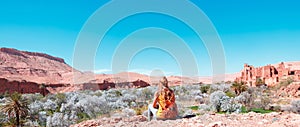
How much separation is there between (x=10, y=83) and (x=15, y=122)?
40.0 meters

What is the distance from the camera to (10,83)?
53.8m

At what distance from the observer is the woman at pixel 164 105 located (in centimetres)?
937

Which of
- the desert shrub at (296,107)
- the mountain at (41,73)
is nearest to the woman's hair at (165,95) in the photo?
the desert shrub at (296,107)

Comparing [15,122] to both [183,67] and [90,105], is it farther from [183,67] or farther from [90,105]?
[183,67]

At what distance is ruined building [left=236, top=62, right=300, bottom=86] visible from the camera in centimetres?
5111

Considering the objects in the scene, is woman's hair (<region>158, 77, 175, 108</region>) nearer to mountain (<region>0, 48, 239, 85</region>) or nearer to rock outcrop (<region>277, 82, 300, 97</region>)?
rock outcrop (<region>277, 82, 300, 97</region>)

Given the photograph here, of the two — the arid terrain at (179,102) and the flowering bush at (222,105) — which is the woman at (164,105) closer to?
the arid terrain at (179,102)

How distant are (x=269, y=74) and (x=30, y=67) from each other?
73032mm

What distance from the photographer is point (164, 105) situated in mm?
9578

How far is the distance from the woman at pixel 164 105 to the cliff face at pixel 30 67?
62792mm

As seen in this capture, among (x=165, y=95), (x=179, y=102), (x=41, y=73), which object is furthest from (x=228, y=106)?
(x=41, y=73)

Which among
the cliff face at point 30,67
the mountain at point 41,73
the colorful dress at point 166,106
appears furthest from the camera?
the cliff face at point 30,67

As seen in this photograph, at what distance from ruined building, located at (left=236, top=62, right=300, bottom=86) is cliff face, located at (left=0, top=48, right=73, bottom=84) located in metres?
47.8

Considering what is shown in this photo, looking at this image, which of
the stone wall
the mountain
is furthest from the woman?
the mountain
